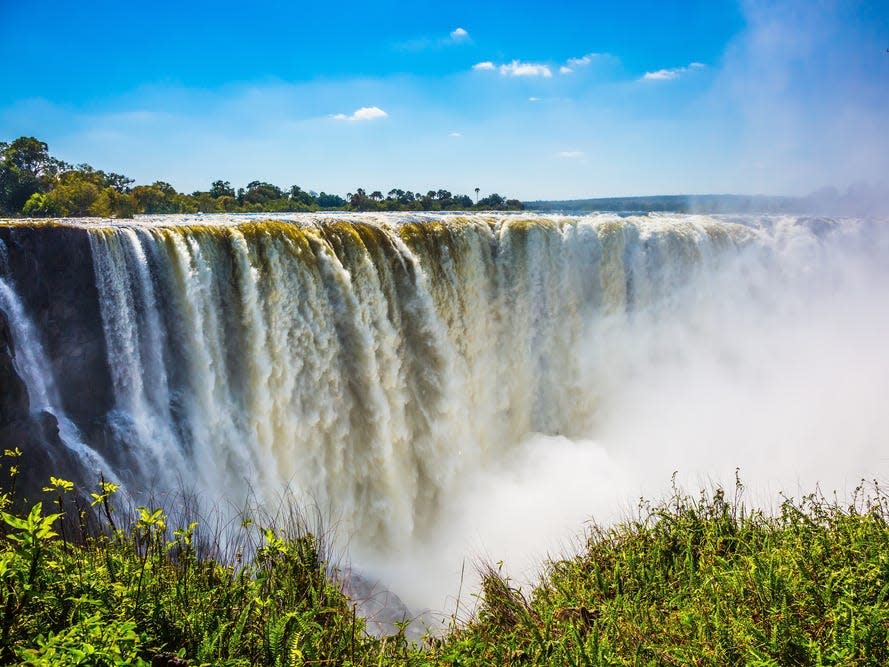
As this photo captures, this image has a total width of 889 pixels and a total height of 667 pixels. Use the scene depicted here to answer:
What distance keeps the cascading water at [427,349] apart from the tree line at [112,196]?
17.2 meters

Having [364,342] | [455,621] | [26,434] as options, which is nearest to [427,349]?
[364,342]

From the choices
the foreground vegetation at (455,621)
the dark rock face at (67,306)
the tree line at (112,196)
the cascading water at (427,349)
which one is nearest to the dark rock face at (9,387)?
the cascading water at (427,349)

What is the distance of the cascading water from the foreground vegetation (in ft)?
7.41

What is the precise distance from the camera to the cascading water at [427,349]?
9.45 metres

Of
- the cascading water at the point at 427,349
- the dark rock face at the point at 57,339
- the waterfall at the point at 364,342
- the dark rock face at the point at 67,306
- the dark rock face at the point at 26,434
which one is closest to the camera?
the dark rock face at the point at 26,434

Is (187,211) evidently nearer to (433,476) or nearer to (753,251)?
(433,476)

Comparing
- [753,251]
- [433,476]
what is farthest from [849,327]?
[433,476]

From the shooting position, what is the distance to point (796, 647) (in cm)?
359

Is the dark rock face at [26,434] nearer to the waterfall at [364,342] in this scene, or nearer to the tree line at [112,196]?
the waterfall at [364,342]

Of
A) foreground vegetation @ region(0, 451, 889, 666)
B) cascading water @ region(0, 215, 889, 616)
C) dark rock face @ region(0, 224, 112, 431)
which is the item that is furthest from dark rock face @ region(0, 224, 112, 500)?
foreground vegetation @ region(0, 451, 889, 666)

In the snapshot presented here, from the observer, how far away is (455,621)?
4.20 m

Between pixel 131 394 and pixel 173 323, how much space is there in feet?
4.31

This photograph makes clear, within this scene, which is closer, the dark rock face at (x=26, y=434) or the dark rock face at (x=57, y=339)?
the dark rock face at (x=26, y=434)

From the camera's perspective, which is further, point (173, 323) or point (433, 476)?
point (433, 476)
